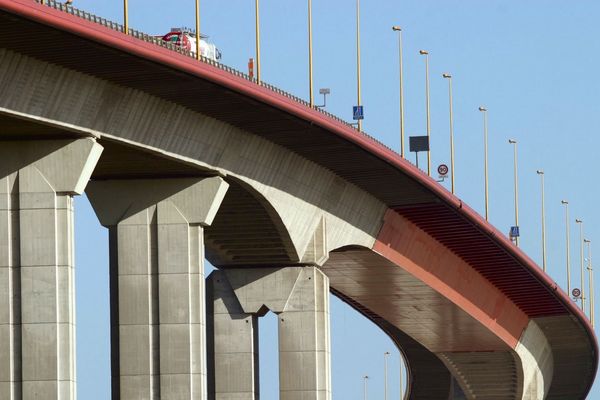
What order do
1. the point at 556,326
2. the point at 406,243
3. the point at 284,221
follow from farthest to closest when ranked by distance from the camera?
the point at 556,326 < the point at 406,243 < the point at 284,221

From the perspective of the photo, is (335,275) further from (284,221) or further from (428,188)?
(284,221)

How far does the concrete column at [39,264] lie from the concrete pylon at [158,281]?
27.3 ft

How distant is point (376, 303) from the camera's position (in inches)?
3593

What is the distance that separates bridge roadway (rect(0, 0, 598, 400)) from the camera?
45.9 meters

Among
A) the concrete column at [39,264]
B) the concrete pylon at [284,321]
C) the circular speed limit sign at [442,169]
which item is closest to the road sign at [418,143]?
the circular speed limit sign at [442,169]

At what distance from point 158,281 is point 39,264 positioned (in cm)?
921

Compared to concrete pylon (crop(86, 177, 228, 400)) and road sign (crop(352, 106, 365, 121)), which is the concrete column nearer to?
concrete pylon (crop(86, 177, 228, 400))

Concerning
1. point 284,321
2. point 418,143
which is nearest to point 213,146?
point 284,321

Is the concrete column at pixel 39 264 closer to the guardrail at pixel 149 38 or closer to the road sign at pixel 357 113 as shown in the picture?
the guardrail at pixel 149 38

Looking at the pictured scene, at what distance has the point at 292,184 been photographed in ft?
208

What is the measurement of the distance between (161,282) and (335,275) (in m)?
27.5

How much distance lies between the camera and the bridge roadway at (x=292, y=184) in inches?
1806

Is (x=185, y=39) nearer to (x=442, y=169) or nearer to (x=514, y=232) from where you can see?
(x=442, y=169)

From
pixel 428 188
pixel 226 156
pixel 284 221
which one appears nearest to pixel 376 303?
pixel 428 188
